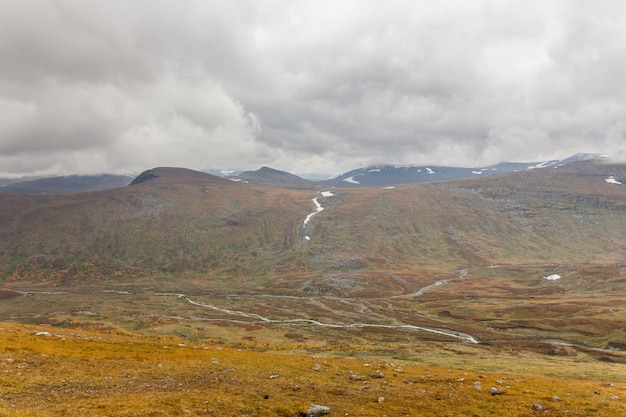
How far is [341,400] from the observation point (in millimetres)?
29656

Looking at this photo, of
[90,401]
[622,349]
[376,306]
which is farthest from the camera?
[376,306]

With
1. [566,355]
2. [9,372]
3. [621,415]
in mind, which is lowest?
[566,355]

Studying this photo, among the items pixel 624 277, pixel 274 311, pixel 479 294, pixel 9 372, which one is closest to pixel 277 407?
pixel 9 372

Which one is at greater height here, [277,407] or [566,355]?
[277,407]

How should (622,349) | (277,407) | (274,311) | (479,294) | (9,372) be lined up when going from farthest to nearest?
(479,294) < (274,311) < (622,349) < (9,372) < (277,407)

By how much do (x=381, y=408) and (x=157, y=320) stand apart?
355 feet

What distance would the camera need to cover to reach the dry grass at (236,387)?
25109 mm

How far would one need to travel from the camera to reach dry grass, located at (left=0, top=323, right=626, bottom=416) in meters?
25.1

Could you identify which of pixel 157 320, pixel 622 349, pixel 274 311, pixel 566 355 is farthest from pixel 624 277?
pixel 157 320

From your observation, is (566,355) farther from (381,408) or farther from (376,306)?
(376,306)

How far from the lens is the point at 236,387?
1235 inches

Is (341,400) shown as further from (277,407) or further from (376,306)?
(376,306)

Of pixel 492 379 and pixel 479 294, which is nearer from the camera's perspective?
pixel 492 379

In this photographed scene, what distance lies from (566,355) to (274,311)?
3837 inches
